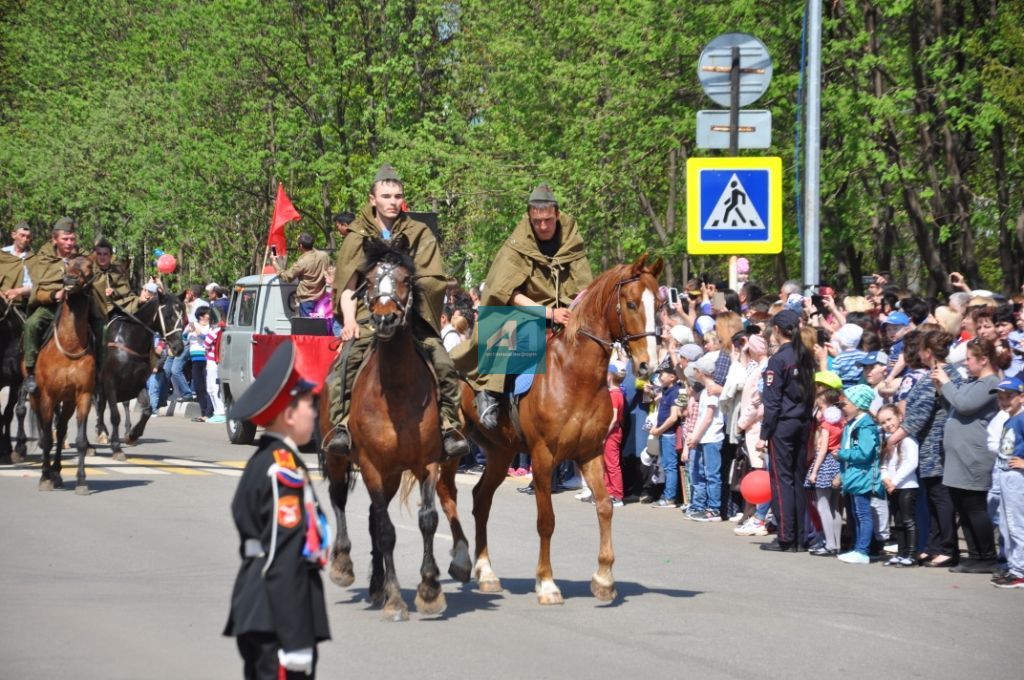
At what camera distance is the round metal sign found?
17.7 meters

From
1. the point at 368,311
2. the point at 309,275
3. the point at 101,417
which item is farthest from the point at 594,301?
the point at 101,417

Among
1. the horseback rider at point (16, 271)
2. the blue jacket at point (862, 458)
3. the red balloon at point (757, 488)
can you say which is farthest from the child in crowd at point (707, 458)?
the horseback rider at point (16, 271)

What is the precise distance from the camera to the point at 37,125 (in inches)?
2309

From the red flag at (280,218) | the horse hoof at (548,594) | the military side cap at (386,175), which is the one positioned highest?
the red flag at (280,218)

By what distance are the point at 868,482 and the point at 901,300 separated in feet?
16.6

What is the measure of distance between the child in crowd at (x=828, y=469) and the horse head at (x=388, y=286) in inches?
223

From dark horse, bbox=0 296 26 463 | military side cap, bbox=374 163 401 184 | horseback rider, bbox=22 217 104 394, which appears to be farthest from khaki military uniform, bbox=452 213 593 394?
dark horse, bbox=0 296 26 463

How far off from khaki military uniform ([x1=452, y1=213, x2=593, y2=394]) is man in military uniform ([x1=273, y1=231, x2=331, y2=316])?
11.0 meters

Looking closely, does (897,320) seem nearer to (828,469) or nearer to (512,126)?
(828,469)

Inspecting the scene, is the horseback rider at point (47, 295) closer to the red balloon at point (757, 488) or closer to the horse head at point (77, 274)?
the horse head at point (77, 274)

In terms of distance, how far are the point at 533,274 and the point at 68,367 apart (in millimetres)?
7814

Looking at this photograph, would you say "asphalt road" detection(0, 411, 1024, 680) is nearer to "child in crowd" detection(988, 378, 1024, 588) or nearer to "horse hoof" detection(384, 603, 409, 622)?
"horse hoof" detection(384, 603, 409, 622)

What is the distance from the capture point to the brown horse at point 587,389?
11898 mm

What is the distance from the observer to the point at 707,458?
57.8ft
